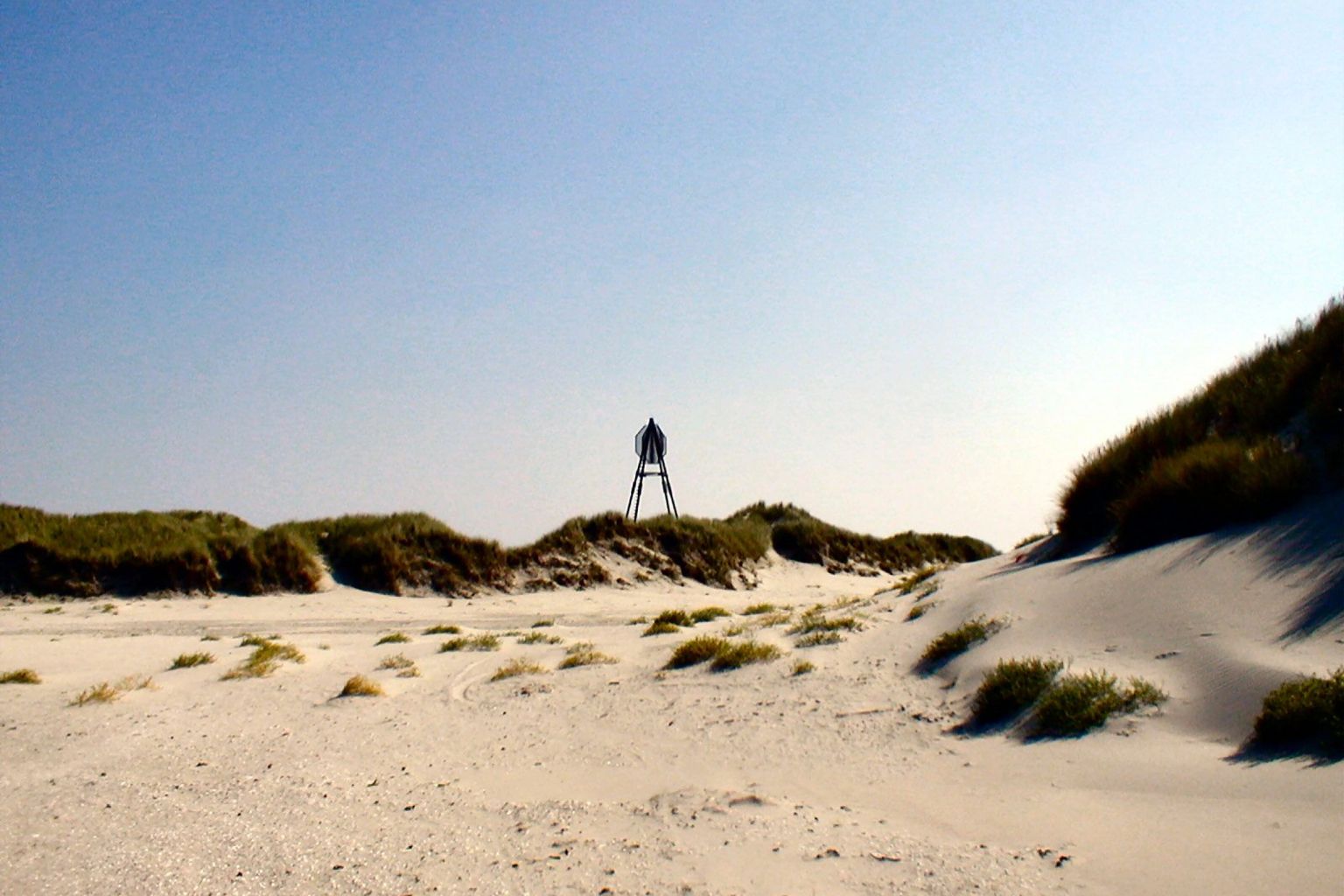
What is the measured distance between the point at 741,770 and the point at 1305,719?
270 cm

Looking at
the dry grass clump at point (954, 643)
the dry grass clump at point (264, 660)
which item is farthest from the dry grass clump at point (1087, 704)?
the dry grass clump at point (264, 660)

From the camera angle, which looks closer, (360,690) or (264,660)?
(360,690)

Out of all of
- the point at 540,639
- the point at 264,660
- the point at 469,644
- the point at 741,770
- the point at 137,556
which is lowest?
the point at 741,770

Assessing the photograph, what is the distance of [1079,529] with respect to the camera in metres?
10.6

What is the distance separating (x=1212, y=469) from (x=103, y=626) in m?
14.3

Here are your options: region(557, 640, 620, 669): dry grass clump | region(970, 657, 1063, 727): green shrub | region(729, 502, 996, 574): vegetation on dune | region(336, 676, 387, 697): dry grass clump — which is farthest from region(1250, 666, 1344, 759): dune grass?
region(729, 502, 996, 574): vegetation on dune

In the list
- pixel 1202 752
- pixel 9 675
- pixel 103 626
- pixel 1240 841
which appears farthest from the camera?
pixel 103 626

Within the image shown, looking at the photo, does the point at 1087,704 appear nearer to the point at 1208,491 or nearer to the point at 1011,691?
the point at 1011,691

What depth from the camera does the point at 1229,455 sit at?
801 cm

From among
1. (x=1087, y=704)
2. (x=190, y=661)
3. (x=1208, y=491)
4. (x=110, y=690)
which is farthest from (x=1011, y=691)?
(x=190, y=661)

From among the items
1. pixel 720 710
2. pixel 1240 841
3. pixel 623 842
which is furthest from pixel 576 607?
pixel 1240 841

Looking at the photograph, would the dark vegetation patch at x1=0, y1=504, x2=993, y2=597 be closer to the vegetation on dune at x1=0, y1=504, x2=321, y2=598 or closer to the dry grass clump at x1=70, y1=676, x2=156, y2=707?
the vegetation on dune at x1=0, y1=504, x2=321, y2=598

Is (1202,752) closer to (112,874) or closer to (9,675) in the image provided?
(112,874)

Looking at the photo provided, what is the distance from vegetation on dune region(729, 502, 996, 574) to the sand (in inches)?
718
